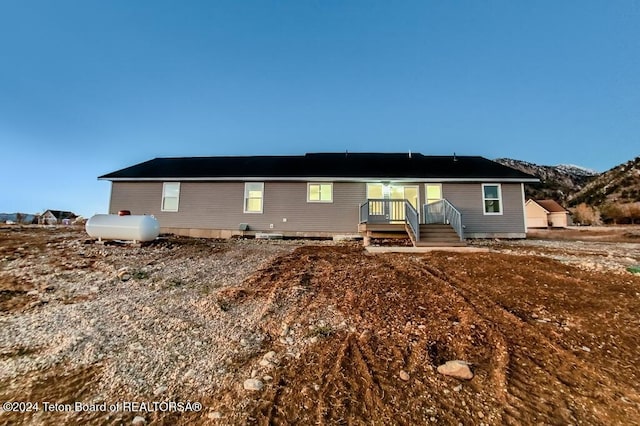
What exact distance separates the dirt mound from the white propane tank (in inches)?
245

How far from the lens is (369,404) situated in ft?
7.22

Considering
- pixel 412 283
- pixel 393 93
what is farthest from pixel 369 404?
pixel 393 93

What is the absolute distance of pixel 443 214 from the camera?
12367 mm

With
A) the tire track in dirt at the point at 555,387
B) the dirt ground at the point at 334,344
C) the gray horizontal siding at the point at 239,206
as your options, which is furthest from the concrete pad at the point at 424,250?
the tire track in dirt at the point at 555,387

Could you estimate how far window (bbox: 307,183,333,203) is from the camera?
46.8 feet

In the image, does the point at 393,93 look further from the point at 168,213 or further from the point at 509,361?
the point at 509,361

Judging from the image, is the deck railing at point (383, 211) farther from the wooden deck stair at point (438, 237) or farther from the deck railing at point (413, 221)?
the wooden deck stair at point (438, 237)

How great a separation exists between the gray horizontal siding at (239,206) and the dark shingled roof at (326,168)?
0.55 m

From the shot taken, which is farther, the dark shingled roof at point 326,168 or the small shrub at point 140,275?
the dark shingled roof at point 326,168

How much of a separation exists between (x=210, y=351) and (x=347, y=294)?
8.49 ft

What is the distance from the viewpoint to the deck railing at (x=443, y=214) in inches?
422

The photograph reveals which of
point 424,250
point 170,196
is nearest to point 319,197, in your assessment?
point 424,250

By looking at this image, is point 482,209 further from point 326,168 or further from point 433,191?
point 326,168

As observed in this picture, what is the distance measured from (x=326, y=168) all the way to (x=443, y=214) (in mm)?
6908
